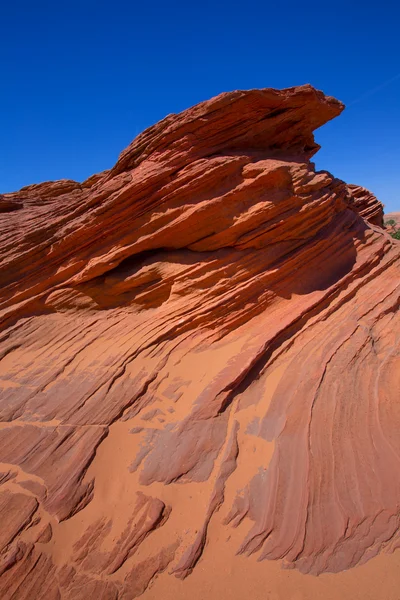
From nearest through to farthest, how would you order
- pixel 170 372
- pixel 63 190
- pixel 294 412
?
pixel 294 412 < pixel 170 372 < pixel 63 190

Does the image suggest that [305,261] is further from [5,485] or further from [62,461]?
[5,485]

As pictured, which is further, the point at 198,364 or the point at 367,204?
the point at 367,204

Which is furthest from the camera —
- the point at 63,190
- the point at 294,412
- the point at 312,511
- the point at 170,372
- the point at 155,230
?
the point at 63,190

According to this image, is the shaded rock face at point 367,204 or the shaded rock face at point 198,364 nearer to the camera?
the shaded rock face at point 198,364

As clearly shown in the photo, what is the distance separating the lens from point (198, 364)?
7246 millimetres

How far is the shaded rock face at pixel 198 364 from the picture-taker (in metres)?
4.52

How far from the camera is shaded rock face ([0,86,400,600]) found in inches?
178

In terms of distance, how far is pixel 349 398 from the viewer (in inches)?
235

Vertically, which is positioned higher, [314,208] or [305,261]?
[314,208]

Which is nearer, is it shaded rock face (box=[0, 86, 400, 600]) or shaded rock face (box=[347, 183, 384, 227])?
shaded rock face (box=[0, 86, 400, 600])

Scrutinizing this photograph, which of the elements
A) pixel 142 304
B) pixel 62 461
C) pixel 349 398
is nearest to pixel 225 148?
pixel 142 304

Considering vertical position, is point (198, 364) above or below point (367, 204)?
below

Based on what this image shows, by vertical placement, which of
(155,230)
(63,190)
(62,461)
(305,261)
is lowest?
(62,461)

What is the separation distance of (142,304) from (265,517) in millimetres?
5620
